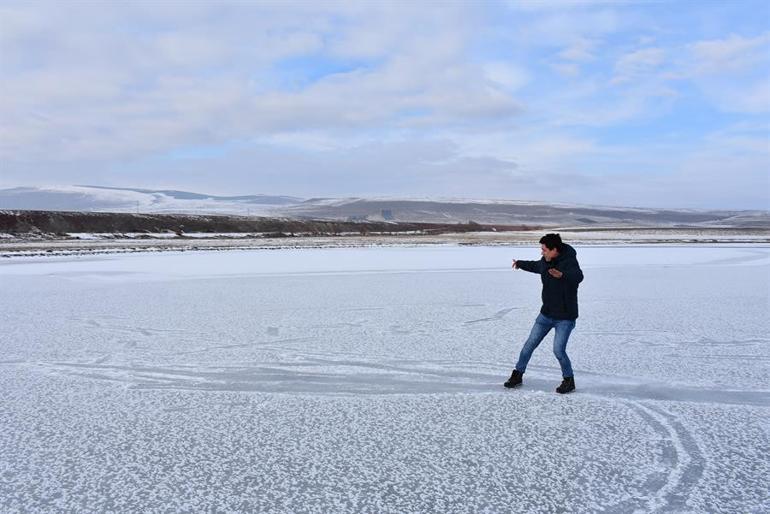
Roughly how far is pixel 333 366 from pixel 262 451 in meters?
2.71

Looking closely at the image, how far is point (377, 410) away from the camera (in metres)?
5.59

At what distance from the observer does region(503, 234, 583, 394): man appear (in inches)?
224

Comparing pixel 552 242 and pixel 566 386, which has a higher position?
pixel 552 242

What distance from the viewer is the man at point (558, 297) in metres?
5.69

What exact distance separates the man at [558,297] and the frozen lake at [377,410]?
28 cm

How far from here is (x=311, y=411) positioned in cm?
557

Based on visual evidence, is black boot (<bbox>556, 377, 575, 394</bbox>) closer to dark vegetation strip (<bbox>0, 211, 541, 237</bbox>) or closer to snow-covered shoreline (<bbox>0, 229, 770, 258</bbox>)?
snow-covered shoreline (<bbox>0, 229, 770, 258</bbox>)

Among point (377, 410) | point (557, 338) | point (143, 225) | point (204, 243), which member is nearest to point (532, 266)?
point (557, 338)

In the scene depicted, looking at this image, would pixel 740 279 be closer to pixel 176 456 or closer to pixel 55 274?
pixel 176 456

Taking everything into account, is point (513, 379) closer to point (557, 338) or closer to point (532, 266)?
point (557, 338)

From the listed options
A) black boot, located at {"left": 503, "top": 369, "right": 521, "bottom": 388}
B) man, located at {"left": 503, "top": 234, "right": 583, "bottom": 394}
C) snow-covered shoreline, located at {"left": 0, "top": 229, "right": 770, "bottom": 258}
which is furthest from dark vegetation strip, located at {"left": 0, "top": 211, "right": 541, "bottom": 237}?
man, located at {"left": 503, "top": 234, "right": 583, "bottom": 394}

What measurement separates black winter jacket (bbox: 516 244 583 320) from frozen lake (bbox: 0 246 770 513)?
90cm

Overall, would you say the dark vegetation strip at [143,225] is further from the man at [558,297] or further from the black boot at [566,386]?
the black boot at [566,386]

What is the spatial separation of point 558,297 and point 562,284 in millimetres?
148
